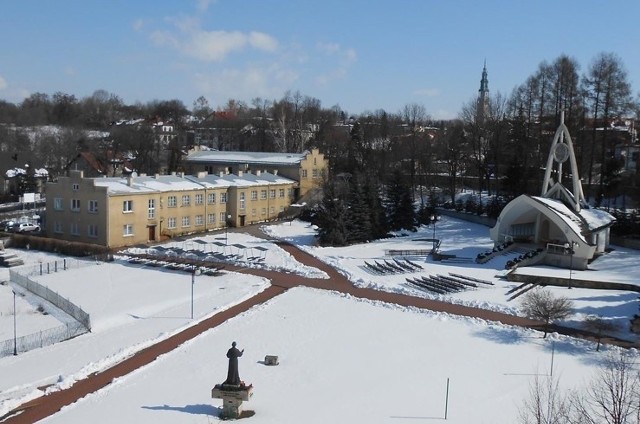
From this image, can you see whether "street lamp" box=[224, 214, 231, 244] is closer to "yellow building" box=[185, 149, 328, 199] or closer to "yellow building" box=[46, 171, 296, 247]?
"yellow building" box=[46, 171, 296, 247]

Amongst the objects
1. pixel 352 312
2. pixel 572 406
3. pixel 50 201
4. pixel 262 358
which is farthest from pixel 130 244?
pixel 572 406

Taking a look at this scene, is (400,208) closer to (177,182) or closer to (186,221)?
(186,221)

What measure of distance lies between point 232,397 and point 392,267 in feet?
63.9

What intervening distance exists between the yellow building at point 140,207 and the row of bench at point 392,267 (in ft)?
56.0

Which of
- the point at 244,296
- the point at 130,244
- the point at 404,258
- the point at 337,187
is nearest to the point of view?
the point at 244,296

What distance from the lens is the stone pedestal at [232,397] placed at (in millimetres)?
16844

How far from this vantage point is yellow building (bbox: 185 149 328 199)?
60594mm

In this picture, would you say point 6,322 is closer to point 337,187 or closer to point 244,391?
point 244,391

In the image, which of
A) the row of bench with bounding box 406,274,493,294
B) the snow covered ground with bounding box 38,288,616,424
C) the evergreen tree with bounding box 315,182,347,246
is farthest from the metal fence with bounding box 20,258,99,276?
the row of bench with bounding box 406,274,493,294

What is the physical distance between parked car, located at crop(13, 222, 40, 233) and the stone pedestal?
→ 3733 cm

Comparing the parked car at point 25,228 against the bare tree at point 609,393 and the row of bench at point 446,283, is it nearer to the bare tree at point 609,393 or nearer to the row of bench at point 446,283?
the row of bench at point 446,283

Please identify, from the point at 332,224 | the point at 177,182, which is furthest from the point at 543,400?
A: the point at 177,182

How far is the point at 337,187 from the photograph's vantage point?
50.0 meters

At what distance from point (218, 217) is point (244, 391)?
35.3 metres
